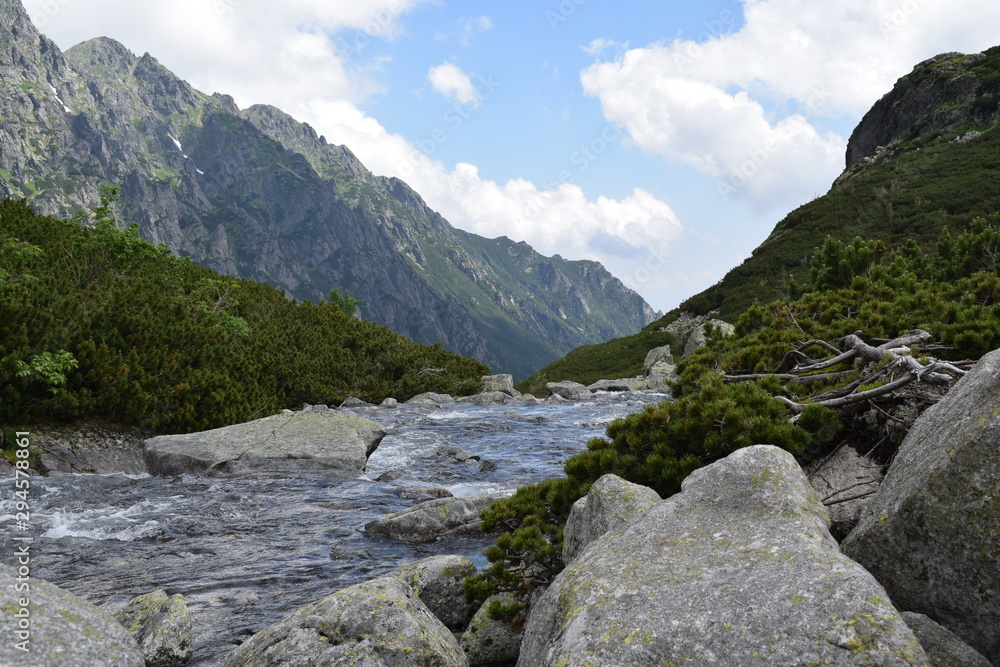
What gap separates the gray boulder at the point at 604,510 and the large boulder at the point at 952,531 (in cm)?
178

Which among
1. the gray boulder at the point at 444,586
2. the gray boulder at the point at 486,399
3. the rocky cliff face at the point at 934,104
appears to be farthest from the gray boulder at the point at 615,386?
Answer: the rocky cliff face at the point at 934,104

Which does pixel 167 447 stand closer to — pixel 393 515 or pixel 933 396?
pixel 393 515

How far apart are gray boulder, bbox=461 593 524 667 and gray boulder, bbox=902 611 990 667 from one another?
10.3 feet

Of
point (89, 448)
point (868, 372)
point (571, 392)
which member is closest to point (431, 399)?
point (571, 392)

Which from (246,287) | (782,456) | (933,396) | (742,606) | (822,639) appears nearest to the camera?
(822,639)

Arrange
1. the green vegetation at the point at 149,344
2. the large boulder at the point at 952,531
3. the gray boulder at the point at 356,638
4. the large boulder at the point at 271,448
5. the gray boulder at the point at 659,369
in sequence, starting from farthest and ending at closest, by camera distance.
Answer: the gray boulder at the point at 659,369 → the green vegetation at the point at 149,344 → the large boulder at the point at 271,448 → the gray boulder at the point at 356,638 → the large boulder at the point at 952,531

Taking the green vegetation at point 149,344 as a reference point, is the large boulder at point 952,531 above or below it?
below

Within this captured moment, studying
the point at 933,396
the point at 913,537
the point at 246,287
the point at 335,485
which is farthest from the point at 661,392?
the point at 913,537

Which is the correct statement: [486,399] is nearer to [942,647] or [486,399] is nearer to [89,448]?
[89,448]

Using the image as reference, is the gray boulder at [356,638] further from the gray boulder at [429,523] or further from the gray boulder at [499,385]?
the gray boulder at [499,385]

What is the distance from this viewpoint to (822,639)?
9.92 feet

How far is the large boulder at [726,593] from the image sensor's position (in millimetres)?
3059

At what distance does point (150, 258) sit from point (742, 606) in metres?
27.4

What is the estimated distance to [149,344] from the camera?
53.2 feet
